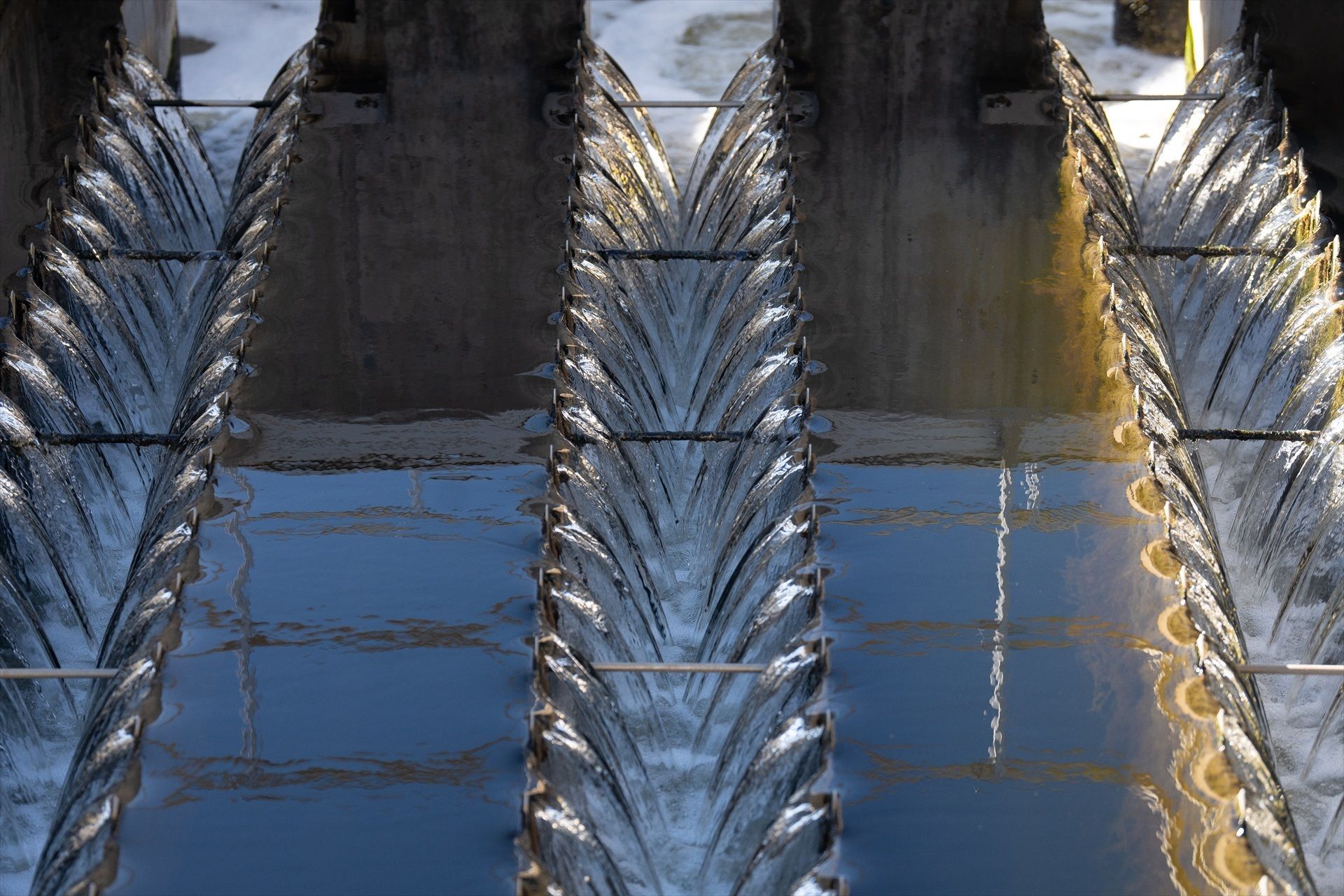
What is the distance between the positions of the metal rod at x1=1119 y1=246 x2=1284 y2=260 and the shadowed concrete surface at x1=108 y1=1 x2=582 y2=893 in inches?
105

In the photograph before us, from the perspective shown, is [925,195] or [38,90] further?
[38,90]

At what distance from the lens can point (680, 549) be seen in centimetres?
678

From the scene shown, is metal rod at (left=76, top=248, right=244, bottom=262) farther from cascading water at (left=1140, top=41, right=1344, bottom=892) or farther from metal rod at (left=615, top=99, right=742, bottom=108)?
cascading water at (left=1140, top=41, right=1344, bottom=892)

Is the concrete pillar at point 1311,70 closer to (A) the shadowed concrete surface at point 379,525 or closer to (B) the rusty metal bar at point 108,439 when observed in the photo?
(A) the shadowed concrete surface at point 379,525

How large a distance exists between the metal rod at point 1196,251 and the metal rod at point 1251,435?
1547 millimetres

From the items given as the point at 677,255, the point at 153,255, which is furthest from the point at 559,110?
the point at 153,255

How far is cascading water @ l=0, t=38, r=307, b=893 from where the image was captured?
538 cm

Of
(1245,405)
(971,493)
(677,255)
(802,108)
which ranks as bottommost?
(1245,405)

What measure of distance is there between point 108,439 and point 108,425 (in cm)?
114

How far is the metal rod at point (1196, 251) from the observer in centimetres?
835

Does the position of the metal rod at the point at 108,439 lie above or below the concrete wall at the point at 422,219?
below

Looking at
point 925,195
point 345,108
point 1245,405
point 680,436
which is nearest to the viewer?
point 680,436

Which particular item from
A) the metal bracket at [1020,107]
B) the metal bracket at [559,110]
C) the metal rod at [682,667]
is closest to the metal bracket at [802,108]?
the metal bracket at [1020,107]

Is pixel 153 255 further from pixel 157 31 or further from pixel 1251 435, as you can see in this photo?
pixel 1251 435
